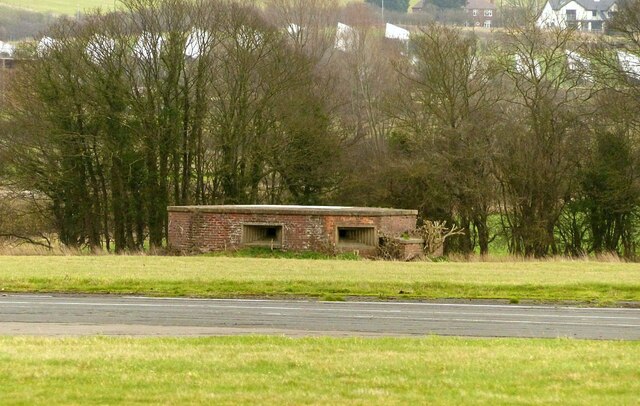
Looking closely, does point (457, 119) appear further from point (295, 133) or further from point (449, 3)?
point (449, 3)

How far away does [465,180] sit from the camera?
158 ft

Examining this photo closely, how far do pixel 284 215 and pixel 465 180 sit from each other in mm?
12544

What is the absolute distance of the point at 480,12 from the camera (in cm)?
12456

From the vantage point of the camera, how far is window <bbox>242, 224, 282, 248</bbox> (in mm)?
38281

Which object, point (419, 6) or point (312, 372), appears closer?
point (312, 372)

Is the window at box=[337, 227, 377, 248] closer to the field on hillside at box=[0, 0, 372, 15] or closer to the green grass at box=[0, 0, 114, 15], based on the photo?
the field on hillside at box=[0, 0, 372, 15]

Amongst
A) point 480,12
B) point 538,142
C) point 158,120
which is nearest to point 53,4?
point 480,12

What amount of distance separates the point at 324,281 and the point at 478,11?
10787 cm

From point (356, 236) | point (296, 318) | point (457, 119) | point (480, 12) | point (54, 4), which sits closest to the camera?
point (296, 318)

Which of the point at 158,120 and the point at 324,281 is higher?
the point at 158,120

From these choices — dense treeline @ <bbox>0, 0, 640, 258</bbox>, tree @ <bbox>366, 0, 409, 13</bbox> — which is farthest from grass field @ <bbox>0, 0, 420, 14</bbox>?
dense treeline @ <bbox>0, 0, 640, 258</bbox>

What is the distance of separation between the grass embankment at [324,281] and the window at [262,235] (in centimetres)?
871

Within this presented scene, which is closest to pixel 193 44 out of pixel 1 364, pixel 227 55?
pixel 227 55

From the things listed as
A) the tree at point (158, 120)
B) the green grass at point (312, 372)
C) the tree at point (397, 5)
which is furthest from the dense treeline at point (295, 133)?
the tree at point (397, 5)
